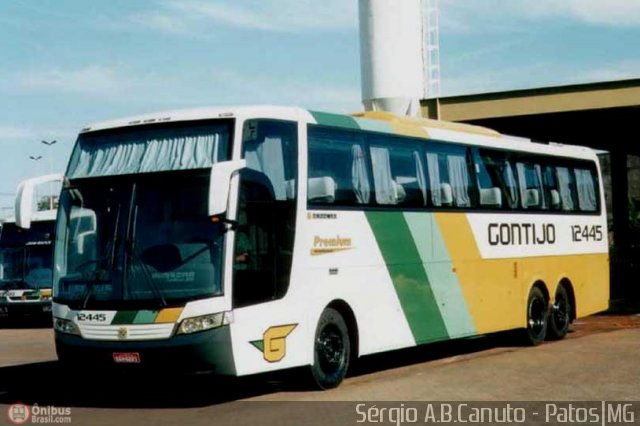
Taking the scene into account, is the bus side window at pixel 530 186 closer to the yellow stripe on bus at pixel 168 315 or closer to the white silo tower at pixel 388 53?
the yellow stripe on bus at pixel 168 315

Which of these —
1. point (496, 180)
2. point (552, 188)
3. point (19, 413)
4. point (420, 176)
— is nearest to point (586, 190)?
point (552, 188)

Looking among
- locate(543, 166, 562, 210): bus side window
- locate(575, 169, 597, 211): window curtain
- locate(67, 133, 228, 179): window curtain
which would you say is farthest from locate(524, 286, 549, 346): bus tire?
locate(67, 133, 228, 179): window curtain

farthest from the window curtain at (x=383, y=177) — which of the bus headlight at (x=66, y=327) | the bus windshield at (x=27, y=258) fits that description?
the bus windshield at (x=27, y=258)

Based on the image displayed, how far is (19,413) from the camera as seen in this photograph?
11.0 metres

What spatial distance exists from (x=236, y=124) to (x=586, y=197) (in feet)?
32.6

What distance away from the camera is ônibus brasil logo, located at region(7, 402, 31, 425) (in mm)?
10492

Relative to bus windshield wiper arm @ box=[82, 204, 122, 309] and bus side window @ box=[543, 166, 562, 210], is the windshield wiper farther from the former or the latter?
bus side window @ box=[543, 166, 562, 210]

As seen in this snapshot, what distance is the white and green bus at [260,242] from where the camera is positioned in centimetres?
1099

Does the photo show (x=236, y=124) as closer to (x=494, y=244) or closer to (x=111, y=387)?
(x=111, y=387)

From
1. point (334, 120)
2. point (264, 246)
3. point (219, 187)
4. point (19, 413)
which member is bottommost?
point (19, 413)

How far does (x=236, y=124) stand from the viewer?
1139 cm

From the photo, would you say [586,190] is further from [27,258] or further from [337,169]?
[27,258]

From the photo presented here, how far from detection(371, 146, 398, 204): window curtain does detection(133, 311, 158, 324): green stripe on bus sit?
3.74 meters

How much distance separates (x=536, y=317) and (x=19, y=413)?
9.40m
